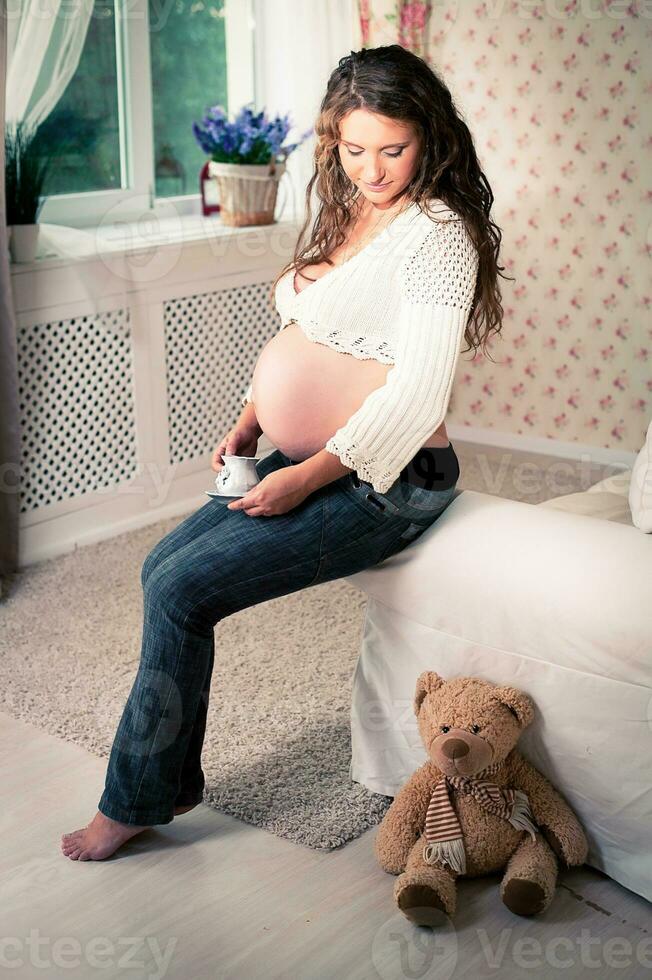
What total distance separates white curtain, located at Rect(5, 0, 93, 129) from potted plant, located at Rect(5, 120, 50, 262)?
5.9 inches

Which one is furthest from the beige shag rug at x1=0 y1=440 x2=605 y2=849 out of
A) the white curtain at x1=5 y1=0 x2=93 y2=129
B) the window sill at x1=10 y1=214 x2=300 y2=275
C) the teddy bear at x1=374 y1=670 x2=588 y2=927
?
the white curtain at x1=5 y1=0 x2=93 y2=129

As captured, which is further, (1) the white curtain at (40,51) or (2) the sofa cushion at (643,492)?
(1) the white curtain at (40,51)

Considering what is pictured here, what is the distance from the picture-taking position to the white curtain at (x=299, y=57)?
11.8 feet

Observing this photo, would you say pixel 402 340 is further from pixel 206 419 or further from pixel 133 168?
pixel 133 168

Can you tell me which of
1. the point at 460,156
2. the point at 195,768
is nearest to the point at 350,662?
the point at 195,768

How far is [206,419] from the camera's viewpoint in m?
3.46

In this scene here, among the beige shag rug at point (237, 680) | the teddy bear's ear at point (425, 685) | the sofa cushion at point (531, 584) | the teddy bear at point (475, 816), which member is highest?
the sofa cushion at point (531, 584)

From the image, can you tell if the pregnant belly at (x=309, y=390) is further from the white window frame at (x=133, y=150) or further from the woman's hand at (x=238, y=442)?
the white window frame at (x=133, y=150)

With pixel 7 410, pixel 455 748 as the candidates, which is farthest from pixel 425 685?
pixel 7 410

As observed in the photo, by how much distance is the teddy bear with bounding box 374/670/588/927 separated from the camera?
5.28 feet

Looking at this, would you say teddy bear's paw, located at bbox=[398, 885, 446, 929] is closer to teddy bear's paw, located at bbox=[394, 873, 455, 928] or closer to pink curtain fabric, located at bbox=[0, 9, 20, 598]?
teddy bear's paw, located at bbox=[394, 873, 455, 928]

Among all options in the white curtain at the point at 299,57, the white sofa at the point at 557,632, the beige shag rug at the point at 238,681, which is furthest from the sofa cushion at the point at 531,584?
the white curtain at the point at 299,57

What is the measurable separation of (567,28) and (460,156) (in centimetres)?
218

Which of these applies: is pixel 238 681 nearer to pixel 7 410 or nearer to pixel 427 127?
pixel 7 410
